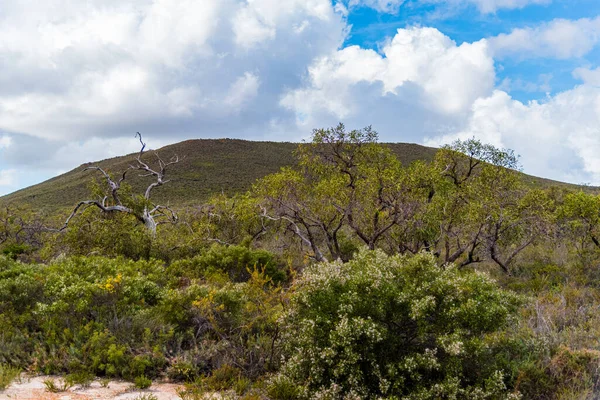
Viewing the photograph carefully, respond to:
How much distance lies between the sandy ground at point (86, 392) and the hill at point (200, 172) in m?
40.5

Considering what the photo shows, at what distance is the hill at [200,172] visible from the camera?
184ft

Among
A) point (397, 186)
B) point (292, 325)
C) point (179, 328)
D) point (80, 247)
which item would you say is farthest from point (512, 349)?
point (80, 247)

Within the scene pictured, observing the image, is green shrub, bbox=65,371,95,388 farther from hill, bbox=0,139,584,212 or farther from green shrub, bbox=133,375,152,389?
hill, bbox=0,139,584,212

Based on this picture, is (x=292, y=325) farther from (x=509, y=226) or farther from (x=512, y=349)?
(x=509, y=226)

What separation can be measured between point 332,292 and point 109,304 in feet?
13.7

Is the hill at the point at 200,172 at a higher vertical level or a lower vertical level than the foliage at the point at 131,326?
higher

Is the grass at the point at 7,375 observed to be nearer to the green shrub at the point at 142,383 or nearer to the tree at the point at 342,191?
the green shrub at the point at 142,383

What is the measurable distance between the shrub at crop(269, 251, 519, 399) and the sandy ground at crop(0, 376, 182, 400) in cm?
146

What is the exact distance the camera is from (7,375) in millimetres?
5688

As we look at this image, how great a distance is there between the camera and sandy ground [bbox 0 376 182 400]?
5.31 meters

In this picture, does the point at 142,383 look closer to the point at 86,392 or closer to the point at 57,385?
the point at 86,392

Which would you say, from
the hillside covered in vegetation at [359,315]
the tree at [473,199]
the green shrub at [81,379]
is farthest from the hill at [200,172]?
the green shrub at [81,379]

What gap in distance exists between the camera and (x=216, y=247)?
13.3 m

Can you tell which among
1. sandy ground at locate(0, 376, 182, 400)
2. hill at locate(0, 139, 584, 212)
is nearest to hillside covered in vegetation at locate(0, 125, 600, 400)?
sandy ground at locate(0, 376, 182, 400)
